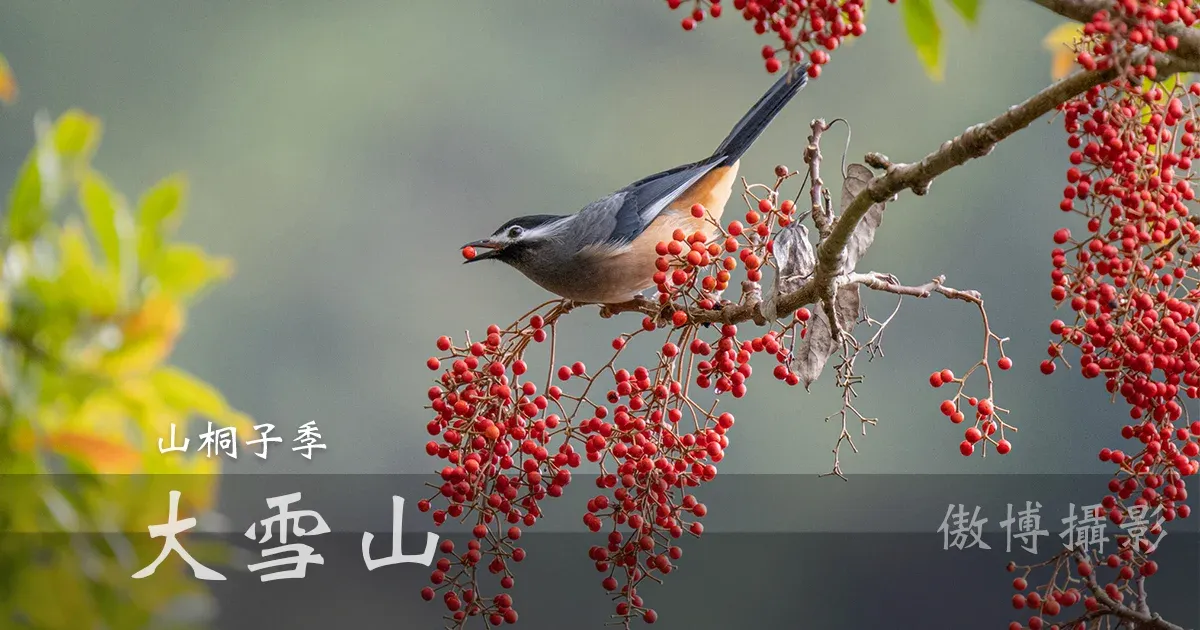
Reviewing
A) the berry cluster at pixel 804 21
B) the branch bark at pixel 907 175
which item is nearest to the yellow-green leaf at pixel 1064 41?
the branch bark at pixel 907 175

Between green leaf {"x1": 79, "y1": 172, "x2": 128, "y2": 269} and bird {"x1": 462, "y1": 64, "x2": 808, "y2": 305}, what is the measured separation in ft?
1.69

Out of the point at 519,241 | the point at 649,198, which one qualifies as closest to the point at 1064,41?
the point at 649,198

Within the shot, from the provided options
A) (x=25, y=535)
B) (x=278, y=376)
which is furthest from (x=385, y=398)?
(x=25, y=535)

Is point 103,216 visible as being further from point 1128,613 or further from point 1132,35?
point 1128,613

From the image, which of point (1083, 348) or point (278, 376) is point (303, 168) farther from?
point (1083, 348)

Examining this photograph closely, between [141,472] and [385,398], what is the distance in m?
3.85

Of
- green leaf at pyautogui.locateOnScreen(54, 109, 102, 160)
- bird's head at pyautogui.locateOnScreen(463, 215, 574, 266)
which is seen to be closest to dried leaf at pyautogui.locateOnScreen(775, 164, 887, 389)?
bird's head at pyautogui.locateOnScreen(463, 215, 574, 266)

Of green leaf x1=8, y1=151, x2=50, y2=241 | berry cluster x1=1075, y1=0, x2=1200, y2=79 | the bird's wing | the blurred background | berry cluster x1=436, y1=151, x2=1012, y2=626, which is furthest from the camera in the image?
the blurred background

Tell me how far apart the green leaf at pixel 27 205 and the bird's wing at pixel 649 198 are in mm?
821

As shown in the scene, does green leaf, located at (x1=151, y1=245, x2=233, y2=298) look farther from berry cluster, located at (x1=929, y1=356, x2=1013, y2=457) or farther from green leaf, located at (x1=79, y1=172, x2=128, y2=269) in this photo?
berry cluster, located at (x1=929, y1=356, x2=1013, y2=457)

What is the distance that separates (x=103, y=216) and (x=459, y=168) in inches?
149

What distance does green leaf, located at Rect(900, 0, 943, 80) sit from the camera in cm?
94

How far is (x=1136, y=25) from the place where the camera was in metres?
0.80

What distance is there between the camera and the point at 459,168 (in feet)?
15.5
